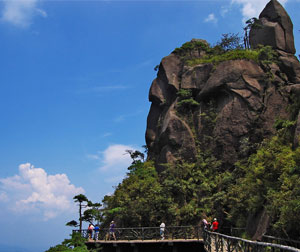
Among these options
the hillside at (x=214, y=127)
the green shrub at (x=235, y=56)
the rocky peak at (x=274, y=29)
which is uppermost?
the rocky peak at (x=274, y=29)

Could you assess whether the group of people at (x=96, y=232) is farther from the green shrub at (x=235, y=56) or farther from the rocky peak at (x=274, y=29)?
the rocky peak at (x=274, y=29)

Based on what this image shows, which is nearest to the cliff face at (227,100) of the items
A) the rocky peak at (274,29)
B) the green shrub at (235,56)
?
the rocky peak at (274,29)

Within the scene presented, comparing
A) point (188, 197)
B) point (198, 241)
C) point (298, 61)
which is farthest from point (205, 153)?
point (298, 61)

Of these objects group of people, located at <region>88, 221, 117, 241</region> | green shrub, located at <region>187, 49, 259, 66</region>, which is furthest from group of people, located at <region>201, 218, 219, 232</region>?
green shrub, located at <region>187, 49, 259, 66</region>

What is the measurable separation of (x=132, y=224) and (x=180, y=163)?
812cm

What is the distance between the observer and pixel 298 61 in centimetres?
3972

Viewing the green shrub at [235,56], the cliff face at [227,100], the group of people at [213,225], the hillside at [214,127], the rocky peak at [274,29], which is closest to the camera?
the group of people at [213,225]

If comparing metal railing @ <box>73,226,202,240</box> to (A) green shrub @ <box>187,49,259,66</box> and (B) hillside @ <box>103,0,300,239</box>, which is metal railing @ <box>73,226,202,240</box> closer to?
(B) hillside @ <box>103,0,300,239</box>

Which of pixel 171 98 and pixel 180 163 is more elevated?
pixel 171 98

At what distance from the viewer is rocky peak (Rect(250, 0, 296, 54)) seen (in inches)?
1599

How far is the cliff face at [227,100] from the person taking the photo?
33.8 metres

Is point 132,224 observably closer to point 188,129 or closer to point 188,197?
point 188,197

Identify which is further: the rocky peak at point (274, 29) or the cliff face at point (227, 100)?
the rocky peak at point (274, 29)

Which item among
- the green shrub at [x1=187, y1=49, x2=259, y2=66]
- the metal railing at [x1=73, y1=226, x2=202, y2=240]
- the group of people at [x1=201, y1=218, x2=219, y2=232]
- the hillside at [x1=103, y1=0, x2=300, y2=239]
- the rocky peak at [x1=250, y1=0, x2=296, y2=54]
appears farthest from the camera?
the rocky peak at [x1=250, y1=0, x2=296, y2=54]
